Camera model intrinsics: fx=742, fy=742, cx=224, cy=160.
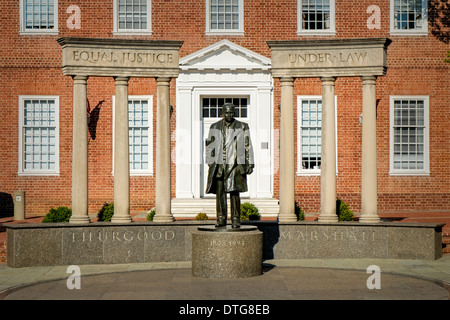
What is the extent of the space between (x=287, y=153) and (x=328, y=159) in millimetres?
947

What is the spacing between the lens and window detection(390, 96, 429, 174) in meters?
25.0

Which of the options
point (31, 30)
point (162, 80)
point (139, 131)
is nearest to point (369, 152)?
point (162, 80)

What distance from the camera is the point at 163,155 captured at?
54.5 ft

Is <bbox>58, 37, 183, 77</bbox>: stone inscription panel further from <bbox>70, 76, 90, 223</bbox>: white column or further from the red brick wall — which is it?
the red brick wall

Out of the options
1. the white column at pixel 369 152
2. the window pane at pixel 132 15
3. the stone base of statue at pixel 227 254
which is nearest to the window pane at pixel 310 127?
the window pane at pixel 132 15

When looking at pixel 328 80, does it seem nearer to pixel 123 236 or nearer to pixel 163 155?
pixel 163 155

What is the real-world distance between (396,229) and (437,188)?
9.52m

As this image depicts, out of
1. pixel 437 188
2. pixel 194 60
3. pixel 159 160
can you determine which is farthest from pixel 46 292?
pixel 437 188

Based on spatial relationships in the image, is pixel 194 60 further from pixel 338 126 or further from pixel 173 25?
pixel 338 126

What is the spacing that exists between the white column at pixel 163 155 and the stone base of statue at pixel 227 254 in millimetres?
3349

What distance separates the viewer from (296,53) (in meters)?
16.8

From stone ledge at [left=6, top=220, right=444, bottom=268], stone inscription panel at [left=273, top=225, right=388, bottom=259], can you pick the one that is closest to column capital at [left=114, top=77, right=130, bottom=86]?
stone ledge at [left=6, top=220, right=444, bottom=268]

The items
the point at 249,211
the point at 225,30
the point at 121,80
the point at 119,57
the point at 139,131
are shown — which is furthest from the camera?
the point at 225,30

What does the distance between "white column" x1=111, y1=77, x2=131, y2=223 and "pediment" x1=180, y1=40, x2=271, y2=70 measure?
746cm
